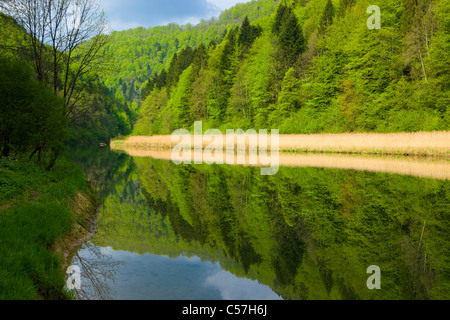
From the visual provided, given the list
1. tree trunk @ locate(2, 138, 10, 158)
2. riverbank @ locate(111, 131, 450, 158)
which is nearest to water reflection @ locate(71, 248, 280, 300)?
tree trunk @ locate(2, 138, 10, 158)

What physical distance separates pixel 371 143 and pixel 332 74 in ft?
55.7

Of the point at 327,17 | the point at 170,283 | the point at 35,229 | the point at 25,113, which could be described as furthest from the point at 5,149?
the point at 327,17

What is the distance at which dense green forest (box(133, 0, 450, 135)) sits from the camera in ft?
100

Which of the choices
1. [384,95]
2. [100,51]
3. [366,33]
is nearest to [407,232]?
[100,51]

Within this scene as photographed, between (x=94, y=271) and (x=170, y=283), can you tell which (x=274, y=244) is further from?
(x=94, y=271)

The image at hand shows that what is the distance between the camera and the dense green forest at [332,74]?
30562 millimetres

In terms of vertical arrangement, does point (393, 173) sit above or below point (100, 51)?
below

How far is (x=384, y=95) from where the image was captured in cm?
3362

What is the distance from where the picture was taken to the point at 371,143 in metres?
28.3

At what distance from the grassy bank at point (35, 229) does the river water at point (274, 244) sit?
Result: 494 millimetres

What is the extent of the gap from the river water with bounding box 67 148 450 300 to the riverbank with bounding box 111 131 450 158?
1163 cm

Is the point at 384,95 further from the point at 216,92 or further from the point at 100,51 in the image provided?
the point at 216,92

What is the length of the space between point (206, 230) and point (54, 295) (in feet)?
14.1

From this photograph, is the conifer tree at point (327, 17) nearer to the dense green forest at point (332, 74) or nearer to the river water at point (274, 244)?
the dense green forest at point (332, 74)
